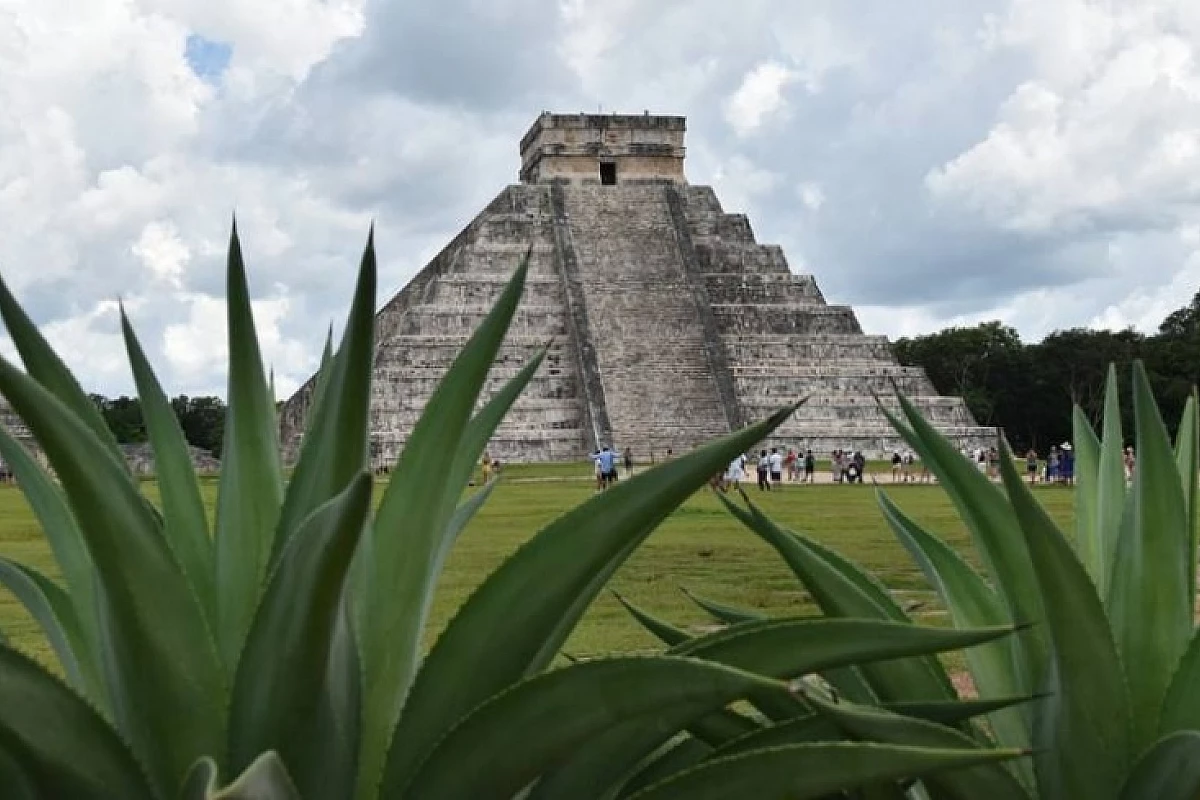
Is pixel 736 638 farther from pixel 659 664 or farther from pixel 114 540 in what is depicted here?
pixel 114 540

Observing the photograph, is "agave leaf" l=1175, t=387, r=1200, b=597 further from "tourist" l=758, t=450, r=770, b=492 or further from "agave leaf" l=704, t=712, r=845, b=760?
"tourist" l=758, t=450, r=770, b=492

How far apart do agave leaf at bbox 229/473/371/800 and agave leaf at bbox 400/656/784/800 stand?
0.29 feet

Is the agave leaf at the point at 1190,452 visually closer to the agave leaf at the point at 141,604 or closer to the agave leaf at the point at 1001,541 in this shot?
the agave leaf at the point at 1001,541

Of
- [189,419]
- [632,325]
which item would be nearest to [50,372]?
[632,325]

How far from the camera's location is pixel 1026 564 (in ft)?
5.36

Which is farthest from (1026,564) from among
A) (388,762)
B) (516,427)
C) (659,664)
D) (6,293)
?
(516,427)

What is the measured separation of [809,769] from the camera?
1.22m

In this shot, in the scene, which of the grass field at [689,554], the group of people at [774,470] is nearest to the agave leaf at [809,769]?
the grass field at [689,554]

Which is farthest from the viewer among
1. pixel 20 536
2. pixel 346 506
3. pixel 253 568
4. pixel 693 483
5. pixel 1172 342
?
pixel 1172 342

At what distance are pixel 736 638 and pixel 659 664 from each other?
19 cm

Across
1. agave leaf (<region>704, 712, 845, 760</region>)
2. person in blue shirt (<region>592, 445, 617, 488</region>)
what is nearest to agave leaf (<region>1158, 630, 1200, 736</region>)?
agave leaf (<region>704, 712, 845, 760</region>)

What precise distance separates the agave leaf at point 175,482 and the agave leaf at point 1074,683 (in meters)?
0.77

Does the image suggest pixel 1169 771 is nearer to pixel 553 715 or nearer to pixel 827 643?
pixel 827 643

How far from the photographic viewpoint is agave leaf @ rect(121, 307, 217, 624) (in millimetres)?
1459
